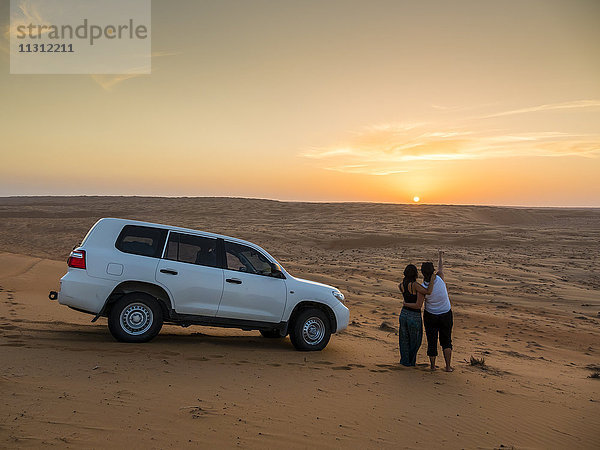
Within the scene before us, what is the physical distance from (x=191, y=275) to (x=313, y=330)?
2.33m

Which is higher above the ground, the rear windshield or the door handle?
the rear windshield

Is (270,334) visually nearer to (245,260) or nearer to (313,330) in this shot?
(313,330)

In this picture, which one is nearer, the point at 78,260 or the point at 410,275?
the point at 78,260

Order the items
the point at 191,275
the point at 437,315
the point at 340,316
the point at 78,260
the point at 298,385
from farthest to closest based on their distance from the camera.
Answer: the point at 340,316 → the point at 191,275 → the point at 437,315 → the point at 78,260 → the point at 298,385

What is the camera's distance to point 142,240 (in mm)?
8609

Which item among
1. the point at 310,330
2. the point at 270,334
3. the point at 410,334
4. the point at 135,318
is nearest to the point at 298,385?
the point at 310,330

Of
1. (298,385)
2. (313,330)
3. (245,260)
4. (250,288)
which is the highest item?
(245,260)

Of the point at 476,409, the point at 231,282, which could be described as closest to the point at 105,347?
the point at 231,282

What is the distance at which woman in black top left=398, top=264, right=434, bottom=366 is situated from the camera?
8.45 m

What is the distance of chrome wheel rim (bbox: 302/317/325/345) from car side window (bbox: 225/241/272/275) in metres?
1.13

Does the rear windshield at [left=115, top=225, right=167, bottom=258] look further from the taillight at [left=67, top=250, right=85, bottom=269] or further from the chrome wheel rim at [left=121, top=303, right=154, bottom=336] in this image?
the chrome wheel rim at [left=121, top=303, right=154, bottom=336]

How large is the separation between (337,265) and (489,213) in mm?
53378

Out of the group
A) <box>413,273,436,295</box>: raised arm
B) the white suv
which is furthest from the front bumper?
<box>413,273,436,295</box>: raised arm

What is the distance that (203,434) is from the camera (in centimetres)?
505
